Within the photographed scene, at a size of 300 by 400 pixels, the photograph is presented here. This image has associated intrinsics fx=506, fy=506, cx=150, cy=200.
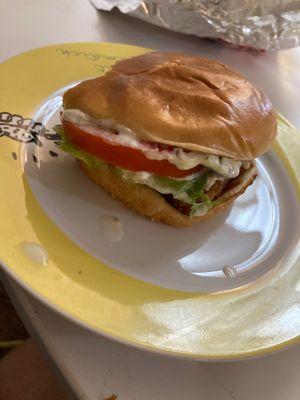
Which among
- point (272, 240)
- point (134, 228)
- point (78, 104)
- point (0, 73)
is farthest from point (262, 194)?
point (0, 73)

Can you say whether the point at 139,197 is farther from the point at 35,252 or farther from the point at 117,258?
the point at 35,252

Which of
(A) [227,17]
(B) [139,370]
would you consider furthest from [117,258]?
(A) [227,17]

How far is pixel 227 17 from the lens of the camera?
1.41 meters

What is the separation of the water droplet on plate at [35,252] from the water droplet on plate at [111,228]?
5.5 inches

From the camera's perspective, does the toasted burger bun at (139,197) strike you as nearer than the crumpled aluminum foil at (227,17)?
Yes

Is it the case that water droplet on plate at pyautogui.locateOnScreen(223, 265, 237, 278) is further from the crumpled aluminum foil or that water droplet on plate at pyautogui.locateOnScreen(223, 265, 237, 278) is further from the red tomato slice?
the crumpled aluminum foil

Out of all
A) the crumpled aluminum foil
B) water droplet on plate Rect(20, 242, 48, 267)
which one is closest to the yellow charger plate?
water droplet on plate Rect(20, 242, 48, 267)

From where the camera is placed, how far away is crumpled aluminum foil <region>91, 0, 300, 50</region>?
1.41 meters

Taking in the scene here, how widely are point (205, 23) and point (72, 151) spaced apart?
29.8 inches

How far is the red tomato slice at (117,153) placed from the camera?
84 cm

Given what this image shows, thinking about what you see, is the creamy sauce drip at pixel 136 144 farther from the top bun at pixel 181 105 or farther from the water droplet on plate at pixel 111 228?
the water droplet on plate at pixel 111 228

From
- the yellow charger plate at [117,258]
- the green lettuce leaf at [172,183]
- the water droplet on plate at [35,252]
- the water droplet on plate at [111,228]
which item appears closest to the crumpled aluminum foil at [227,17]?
the yellow charger plate at [117,258]

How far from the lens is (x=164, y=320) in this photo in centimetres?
70

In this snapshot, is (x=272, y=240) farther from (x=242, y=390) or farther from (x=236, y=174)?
(x=242, y=390)
